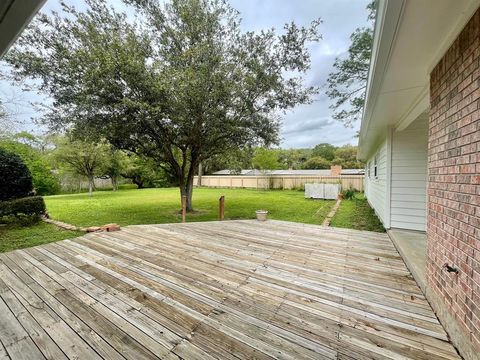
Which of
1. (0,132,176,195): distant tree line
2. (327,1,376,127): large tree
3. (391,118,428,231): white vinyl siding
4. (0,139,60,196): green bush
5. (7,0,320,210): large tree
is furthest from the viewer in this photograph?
(0,139,60,196): green bush

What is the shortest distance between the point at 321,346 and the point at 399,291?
4.50ft

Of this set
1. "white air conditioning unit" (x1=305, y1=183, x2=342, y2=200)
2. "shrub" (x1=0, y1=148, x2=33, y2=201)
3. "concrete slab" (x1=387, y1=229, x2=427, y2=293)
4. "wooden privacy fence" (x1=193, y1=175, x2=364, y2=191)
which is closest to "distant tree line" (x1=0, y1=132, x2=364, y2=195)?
"wooden privacy fence" (x1=193, y1=175, x2=364, y2=191)

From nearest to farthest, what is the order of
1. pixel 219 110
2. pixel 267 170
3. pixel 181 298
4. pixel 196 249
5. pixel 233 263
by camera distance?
pixel 181 298 → pixel 233 263 → pixel 196 249 → pixel 219 110 → pixel 267 170

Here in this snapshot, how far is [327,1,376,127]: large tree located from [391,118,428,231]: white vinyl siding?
4597mm

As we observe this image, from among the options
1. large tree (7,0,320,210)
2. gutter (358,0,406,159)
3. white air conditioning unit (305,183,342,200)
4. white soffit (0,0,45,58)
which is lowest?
white air conditioning unit (305,183,342,200)

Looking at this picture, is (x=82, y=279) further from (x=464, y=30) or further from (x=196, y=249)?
(x=464, y=30)

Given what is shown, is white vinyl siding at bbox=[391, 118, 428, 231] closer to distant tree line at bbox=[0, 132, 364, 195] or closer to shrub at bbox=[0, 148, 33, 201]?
distant tree line at bbox=[0, 132, 364, 195]

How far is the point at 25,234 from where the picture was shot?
16.0 feet

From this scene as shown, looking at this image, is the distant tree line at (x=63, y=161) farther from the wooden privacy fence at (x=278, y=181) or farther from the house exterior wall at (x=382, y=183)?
the house exterior wall at (x=382, y=183)

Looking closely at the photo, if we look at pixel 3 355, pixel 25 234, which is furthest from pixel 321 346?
pixel 25 234

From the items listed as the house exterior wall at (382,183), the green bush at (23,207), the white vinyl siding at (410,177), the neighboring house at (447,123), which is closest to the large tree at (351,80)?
the house exterior wall at (382,183)

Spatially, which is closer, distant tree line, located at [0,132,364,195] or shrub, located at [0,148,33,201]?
shrub, located at [0,148,33,201]

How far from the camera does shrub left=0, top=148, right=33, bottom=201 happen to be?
5625 millimetres

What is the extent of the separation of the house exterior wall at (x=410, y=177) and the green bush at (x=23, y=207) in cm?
884
